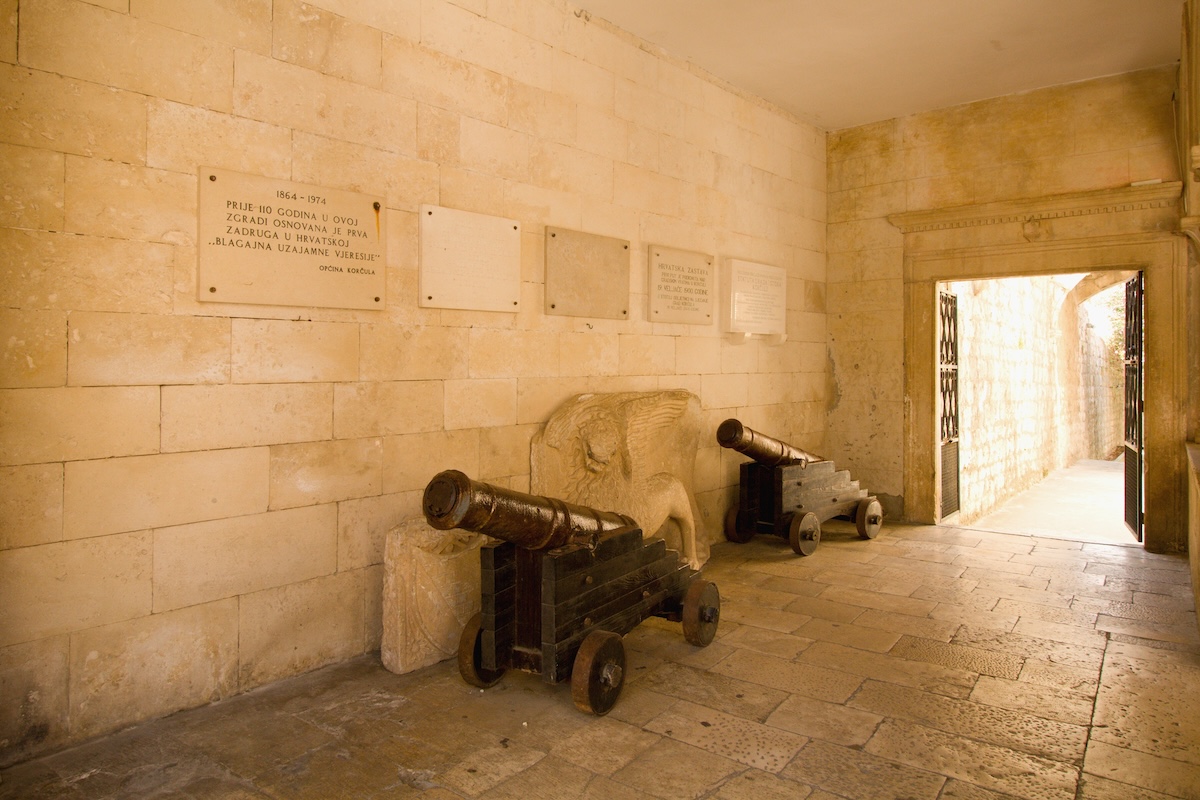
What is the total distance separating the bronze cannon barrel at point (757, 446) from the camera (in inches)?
210

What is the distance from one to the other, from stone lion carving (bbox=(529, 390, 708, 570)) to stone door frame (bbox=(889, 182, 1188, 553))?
3.24 m

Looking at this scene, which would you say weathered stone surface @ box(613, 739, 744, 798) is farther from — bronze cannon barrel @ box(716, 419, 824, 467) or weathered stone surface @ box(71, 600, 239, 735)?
bronze cannon barrel @ box(716, 419, 824, 467)

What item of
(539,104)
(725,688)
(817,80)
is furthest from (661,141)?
(725,688)

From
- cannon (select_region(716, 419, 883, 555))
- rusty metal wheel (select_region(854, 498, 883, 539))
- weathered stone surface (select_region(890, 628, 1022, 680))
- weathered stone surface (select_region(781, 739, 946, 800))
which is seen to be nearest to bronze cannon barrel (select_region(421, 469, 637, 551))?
weathered stone surface (select_region(781, 739, 946, 800))

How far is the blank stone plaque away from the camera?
4719 millimetres

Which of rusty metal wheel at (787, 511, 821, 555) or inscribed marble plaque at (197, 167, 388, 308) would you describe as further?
rusty metal wheel at (787, 511, 821, 555)

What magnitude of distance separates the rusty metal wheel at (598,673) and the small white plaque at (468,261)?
1968 mm

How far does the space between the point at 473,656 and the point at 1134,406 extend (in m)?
6.36

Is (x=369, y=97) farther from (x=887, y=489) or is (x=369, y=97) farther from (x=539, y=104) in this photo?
(x=887, y=489)

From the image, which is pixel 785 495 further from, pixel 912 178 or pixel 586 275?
pixel 912 178

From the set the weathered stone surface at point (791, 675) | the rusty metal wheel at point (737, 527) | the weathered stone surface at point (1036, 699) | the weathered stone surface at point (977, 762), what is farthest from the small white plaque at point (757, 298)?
the weathered stone surface at point (977, 762)

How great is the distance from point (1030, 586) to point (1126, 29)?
403 cm

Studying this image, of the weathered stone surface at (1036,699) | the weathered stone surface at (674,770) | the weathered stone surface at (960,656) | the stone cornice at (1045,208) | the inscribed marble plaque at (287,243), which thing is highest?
the stone cornice at (1045,208)

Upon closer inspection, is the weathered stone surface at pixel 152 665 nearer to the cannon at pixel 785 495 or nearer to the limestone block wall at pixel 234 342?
the limestone block wall at pixel 234 342
